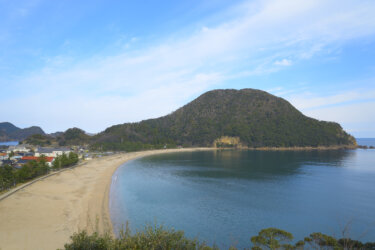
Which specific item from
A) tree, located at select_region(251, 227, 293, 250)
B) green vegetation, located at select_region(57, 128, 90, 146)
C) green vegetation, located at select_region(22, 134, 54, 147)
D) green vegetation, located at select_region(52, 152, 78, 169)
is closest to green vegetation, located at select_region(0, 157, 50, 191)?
green vegetation, located at select_region(52, 152, 78, 169)

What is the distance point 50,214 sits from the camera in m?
25.1

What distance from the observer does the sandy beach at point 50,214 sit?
18734mm

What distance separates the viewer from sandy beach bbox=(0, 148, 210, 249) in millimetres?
18734

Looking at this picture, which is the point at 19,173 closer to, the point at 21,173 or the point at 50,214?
the point at 21,173

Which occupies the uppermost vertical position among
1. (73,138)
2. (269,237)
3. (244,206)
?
(73,138)

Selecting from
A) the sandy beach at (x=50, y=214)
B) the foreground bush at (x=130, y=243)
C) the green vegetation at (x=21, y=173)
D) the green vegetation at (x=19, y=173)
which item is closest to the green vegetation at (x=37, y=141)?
the green vegetation at (x=21, y=173)

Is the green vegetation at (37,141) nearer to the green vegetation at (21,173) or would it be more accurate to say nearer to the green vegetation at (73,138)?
the green vegetation at (73,138)

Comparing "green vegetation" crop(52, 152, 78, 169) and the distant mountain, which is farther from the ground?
the distant mountain

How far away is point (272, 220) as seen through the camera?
2661cm

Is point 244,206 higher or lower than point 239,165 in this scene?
lower

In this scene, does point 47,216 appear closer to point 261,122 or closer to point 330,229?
point 330,229

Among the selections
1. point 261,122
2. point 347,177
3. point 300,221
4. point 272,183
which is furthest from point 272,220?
point 261,122

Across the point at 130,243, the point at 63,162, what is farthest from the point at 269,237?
the point at 63,162

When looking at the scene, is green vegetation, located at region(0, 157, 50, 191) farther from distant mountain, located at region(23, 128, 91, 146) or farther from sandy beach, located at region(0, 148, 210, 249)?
distant mountain, located at region(23, 128, 91, 146)
